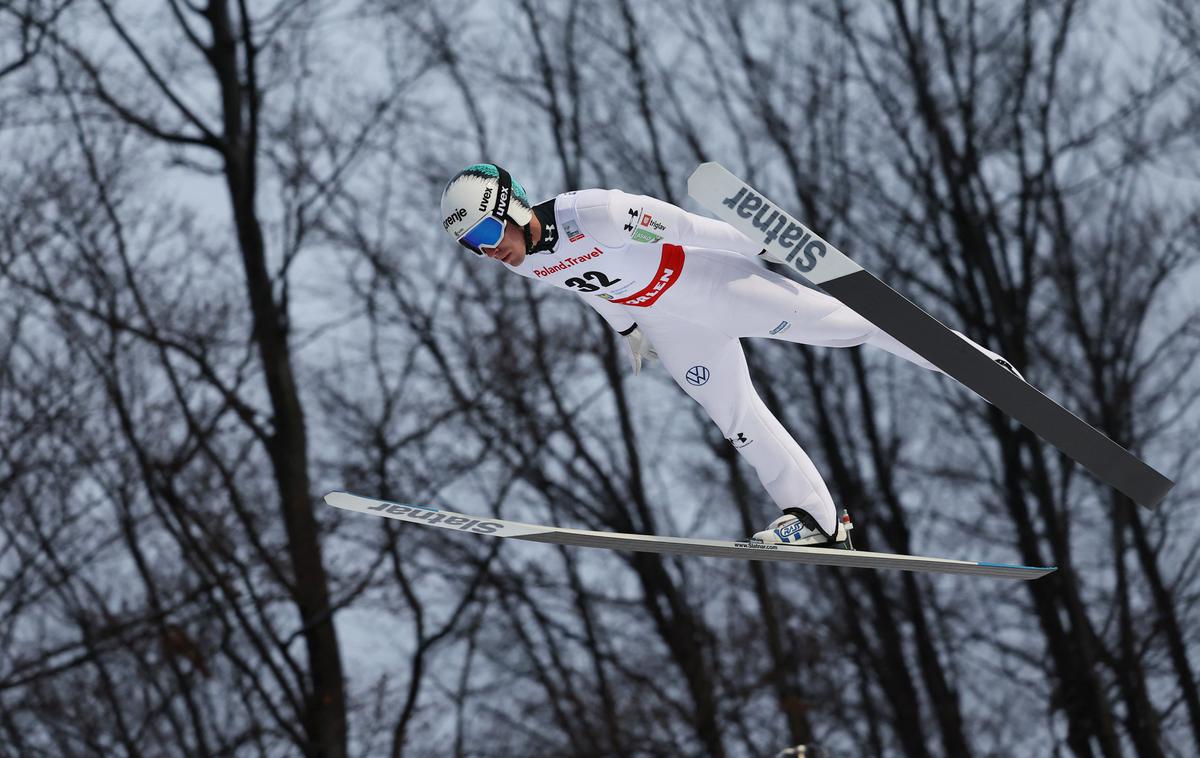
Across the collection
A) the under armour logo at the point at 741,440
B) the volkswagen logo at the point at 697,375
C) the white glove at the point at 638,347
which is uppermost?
the white glove at the point at 638,347

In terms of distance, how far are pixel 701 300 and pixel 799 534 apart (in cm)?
106

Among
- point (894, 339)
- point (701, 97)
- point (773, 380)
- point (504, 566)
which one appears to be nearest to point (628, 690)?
point (504, 566)

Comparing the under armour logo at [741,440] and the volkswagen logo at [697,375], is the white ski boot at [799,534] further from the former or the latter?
the volkswagen logo at [697,375]

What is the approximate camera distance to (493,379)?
1188 centimetres

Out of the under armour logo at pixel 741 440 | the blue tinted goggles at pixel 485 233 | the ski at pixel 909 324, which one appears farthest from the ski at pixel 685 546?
the blue tinted goggles at pixel 485 233

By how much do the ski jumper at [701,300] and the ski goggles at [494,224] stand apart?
161 mm

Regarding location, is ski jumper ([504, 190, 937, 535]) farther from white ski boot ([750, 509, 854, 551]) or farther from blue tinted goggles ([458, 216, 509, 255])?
blue tinted goggles ([458, 216, 509, 255])

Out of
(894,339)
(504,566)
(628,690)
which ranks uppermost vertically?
(504,566)

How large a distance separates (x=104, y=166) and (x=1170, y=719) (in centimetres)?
1164

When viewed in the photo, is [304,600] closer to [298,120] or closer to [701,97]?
[298,120]

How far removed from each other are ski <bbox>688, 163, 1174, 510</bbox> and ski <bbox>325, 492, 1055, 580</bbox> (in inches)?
20.1

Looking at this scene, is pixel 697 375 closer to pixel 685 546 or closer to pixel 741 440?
pixel 741 440

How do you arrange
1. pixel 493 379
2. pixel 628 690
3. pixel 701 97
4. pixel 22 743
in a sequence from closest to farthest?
1. pixel 493 379
2. pixel 22 743
3. pixel 701 97
4. pixel 628 690

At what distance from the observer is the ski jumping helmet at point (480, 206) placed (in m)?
4.66
